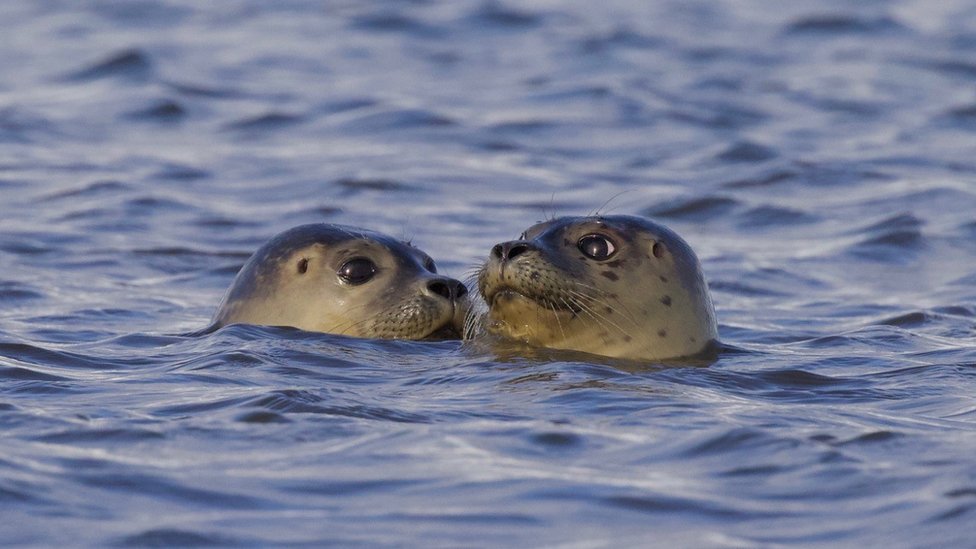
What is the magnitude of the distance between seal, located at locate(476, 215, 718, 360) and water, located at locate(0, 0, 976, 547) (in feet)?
0.56

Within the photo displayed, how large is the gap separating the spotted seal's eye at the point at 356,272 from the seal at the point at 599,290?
2.72 ft

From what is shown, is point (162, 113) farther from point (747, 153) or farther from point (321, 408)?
point (321, 408)

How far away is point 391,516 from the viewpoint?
17.7 ft

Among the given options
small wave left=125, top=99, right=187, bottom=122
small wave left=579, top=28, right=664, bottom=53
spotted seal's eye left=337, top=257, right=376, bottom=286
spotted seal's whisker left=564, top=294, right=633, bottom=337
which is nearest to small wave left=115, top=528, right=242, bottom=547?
spotted seal's whisker left=564, top=294, right=633, bottom=337

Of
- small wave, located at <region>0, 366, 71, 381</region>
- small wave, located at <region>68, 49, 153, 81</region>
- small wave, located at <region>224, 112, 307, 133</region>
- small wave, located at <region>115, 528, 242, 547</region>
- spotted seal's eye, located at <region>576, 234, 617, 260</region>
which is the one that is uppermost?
small wave, located at <region>68, 49, 153, 81</region>

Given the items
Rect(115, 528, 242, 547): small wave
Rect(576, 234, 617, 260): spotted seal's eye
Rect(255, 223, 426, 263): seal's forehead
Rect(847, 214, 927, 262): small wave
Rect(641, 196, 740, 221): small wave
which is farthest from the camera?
Rect(641, 196, 740, 221): small wave

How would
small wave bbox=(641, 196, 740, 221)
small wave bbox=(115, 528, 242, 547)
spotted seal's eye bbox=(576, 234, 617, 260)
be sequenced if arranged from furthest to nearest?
small wave bbox=(641, 196, 740, 221)
spotted seal's eye bbox=(576, 234, 617, 260)
small wave bbox=(115, 528, 242, 547)

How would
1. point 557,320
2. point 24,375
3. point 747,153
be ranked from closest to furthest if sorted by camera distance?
point 24,375 < point 557,320 < point 747,153

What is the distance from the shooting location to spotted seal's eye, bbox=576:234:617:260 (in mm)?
8117

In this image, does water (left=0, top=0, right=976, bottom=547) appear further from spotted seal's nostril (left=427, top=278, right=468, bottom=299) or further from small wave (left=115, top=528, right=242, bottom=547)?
spotted seal's nostril (left=427, top=278, right=468, bottom=299)

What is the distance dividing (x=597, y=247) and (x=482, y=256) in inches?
155

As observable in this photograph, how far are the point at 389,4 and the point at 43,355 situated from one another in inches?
659

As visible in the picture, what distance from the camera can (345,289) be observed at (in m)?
8.69

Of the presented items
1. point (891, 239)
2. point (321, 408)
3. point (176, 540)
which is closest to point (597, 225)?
point (321, 408)
